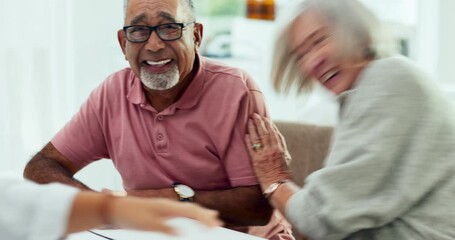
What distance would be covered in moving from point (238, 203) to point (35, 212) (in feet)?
3.72

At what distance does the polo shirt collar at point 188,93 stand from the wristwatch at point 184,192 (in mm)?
220

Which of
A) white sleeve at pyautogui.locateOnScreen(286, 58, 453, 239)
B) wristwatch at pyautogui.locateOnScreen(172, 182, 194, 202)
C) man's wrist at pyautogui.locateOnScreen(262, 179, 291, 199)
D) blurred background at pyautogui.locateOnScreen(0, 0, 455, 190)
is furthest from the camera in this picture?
blurred background at pyautogui.locateOnScreen(0, 0, 455, 190)

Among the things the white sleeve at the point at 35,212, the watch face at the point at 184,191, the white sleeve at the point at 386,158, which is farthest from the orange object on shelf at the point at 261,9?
the white sleeve at the point at 35,212

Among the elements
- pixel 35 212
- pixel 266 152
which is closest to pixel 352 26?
pixel 266 152

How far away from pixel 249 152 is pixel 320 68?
424 millimetres

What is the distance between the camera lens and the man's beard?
178cm

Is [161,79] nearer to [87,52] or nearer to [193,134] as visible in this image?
[193,134]

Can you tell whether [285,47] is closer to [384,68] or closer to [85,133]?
[384,68]

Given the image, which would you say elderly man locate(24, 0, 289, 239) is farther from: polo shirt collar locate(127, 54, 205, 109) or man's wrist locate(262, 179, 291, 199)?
man's wrist locate(262, 179, 291, 199)

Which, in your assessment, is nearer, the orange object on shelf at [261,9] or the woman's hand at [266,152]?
the woman's hand at [266,152]

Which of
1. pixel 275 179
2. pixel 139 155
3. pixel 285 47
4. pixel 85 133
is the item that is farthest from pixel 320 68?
pixel 85 133

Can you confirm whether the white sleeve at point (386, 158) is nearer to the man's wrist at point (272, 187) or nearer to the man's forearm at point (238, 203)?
the man's wrist at point (272, 187)

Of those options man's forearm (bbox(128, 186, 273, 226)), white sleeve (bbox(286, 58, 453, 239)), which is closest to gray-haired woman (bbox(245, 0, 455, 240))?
white sleeve (bbox(286, 58, 453, 239))

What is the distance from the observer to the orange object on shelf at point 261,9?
12.5ft
